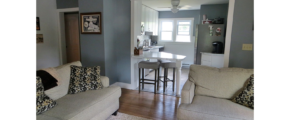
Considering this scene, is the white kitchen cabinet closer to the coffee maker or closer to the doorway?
the coffee maker

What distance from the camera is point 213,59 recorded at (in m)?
4.25

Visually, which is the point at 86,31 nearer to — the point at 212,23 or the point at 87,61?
the point at 87,61

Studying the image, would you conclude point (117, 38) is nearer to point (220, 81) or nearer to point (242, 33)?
point (220, 81)

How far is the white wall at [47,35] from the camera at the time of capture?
13.3ft

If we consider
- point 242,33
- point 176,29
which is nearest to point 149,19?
point 176,29

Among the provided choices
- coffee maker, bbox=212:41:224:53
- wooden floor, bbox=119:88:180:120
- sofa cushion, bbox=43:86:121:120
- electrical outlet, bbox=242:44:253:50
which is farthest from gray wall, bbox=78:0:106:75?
coffee maker, bbox=212:41:224:53

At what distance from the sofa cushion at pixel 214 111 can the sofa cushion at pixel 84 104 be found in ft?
3.19

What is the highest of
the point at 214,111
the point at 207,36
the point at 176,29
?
the point at 176,29

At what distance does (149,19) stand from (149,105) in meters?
3.68

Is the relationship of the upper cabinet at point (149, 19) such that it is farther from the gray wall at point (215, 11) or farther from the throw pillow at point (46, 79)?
the throw pillow at point (46, 79)

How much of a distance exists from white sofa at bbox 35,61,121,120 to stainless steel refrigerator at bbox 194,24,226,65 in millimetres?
3103

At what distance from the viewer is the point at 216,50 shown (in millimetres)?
4500

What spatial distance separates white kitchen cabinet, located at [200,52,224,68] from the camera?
4.14 m
